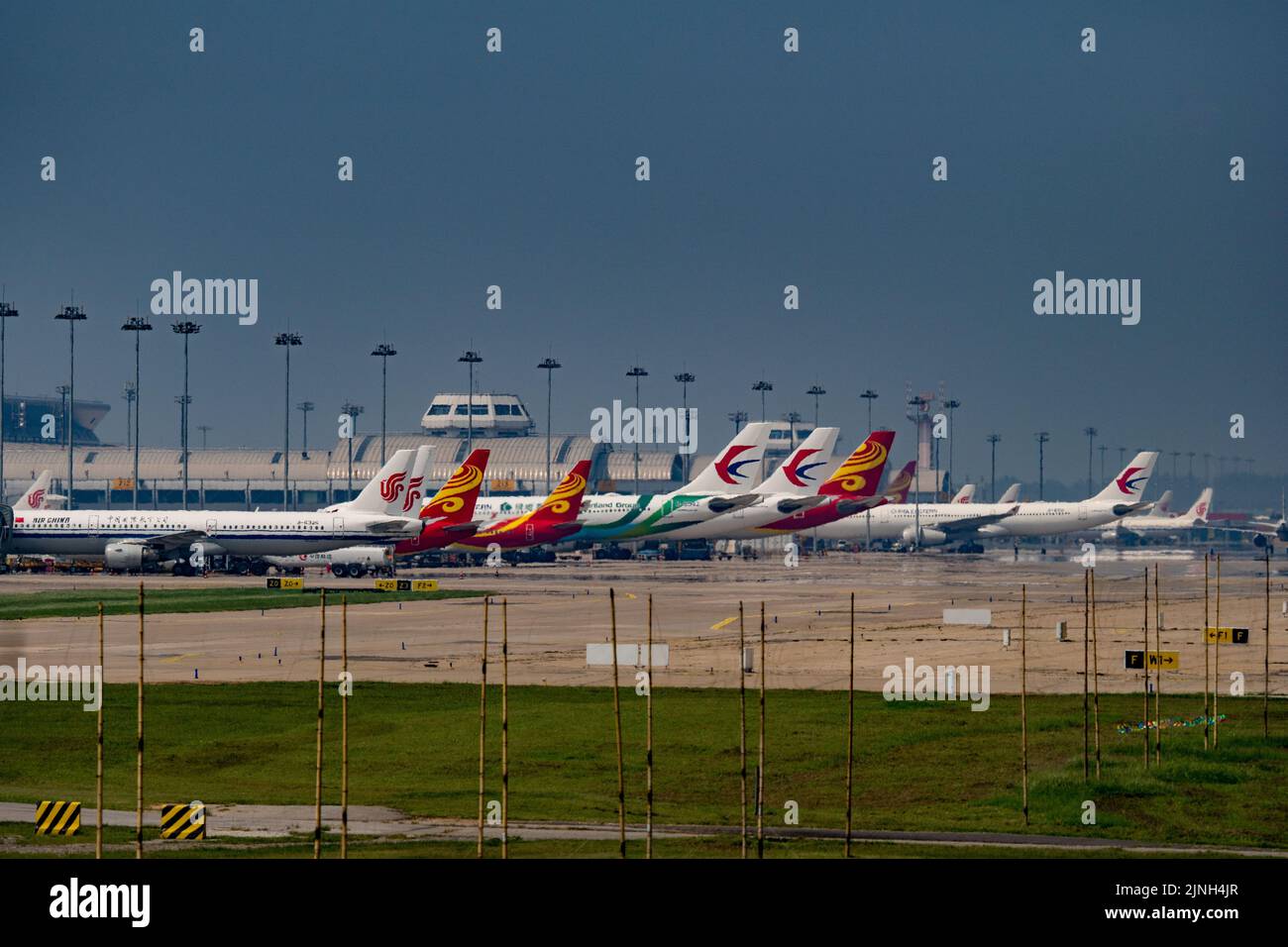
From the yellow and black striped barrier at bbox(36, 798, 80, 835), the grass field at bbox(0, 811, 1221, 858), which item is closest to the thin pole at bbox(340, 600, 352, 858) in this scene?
the grass field at bbox(0, 811, 1221, 858)

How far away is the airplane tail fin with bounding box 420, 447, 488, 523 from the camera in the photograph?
150500mm

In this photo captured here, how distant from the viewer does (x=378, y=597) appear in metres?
112

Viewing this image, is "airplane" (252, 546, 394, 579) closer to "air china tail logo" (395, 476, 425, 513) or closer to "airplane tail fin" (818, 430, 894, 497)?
"air china tail logo" (395, 476, 425, 513)

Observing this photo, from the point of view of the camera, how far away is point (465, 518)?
152 m

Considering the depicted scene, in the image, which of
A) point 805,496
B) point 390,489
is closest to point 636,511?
point 805,496

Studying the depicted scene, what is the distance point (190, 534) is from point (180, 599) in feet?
115

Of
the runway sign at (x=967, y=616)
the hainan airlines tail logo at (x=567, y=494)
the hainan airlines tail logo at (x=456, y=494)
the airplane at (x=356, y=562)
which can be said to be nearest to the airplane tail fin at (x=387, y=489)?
the hainan airlines tail logo at (x=456, y=494)

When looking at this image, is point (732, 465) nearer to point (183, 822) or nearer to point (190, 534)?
point (190, 534)

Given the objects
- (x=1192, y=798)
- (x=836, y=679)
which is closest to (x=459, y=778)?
(x=1192, y=798)

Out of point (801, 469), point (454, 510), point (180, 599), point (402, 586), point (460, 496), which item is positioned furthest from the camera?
point (801, 469)
